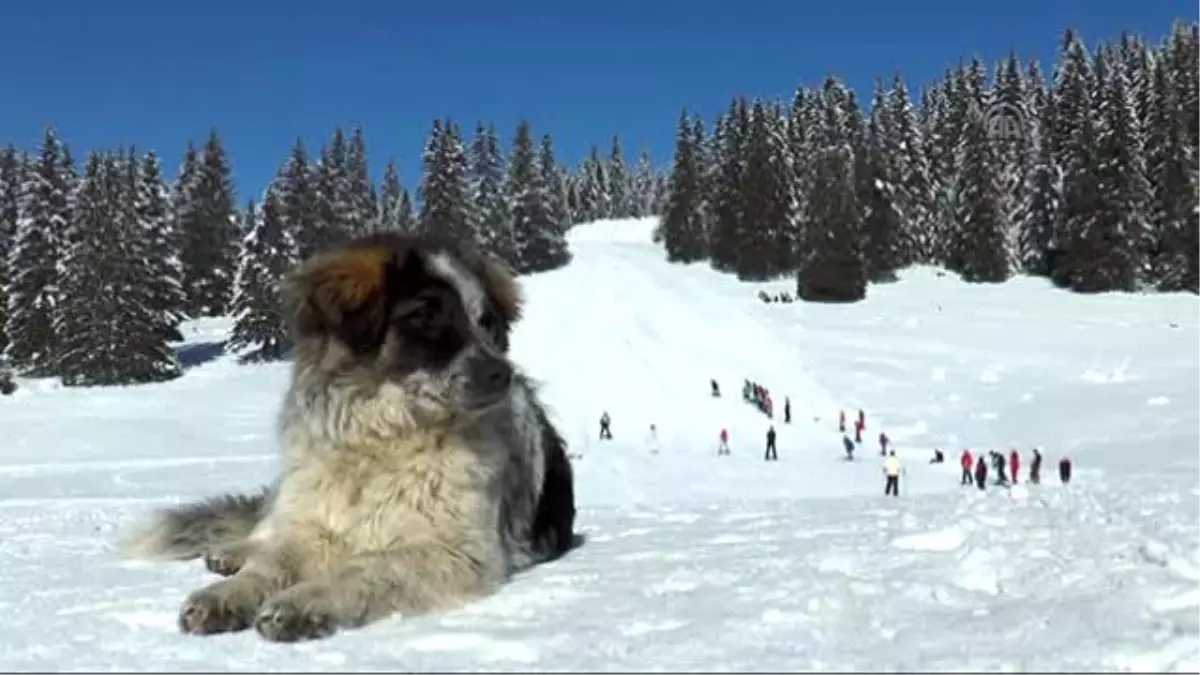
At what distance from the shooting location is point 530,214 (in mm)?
94750

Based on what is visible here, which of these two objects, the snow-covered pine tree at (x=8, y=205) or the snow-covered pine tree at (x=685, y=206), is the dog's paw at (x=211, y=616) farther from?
the snow-covered pine tree at (x=685, y=206)

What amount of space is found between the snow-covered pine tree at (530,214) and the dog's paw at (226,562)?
85.9 meters

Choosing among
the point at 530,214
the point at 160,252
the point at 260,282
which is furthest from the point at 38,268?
the point at 530,214

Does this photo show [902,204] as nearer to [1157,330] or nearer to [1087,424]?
[1157,330]

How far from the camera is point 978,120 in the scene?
87.9 metres

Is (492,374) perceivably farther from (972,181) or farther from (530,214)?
(530,214)

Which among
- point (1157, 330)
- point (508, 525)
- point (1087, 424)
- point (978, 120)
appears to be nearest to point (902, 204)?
point (978, 120)

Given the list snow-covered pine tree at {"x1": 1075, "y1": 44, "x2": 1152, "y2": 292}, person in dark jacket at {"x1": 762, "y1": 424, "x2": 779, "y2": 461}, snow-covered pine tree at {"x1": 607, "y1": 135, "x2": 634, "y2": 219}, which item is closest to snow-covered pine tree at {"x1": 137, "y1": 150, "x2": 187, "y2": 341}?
person in dark jacket at {"x1": 762, "y1": 424, "x2": 779, "y2": 461}

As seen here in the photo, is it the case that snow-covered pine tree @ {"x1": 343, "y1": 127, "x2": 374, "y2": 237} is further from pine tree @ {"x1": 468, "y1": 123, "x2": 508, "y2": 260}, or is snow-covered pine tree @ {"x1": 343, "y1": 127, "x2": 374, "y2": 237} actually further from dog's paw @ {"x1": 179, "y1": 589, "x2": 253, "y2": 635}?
dog's paw @ {"x1": 179, "y1": 589, "x2": 253, "y2": 635}

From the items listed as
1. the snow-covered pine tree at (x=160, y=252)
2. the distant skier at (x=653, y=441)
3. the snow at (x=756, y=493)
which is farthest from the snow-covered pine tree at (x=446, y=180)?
the distant skier at (x=653, y=441)

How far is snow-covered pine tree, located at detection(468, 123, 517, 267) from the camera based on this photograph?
297 feet

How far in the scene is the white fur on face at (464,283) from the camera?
587 centimetres
